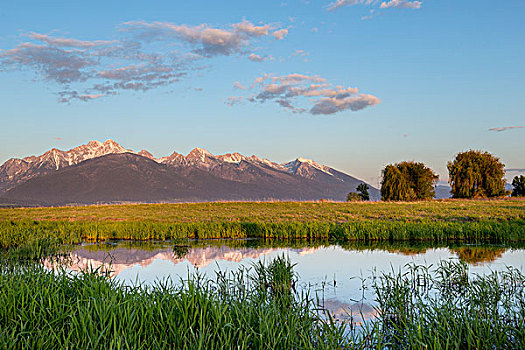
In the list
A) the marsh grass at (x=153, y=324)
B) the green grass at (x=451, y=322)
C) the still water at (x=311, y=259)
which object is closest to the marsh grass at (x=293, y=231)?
the still water at (x=311, y=259)

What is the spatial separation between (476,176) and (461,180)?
2.36 meters

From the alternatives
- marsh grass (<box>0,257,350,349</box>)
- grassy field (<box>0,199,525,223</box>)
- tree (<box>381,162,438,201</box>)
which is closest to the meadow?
marsh grass (<box>0,257,350,349</box>)

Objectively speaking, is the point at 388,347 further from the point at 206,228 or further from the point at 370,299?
the point at 206,228

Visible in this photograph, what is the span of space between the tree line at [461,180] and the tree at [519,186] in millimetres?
7726

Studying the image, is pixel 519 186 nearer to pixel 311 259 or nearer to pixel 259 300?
pixel 311 259

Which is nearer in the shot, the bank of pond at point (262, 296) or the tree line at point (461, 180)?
the bank of pond at point (262, 296)

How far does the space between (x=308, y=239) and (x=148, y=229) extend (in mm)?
9616

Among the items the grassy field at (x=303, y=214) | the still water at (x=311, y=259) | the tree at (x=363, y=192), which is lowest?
the still water at (x=311, y=259)

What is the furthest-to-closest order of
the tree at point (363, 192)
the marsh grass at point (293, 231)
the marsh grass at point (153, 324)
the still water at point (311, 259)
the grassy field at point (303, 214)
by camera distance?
the tree at point (363, 192) → the grassy field at point (303, 214) → the marsh grass at point (293, 231) → the still water at point (311, 259) → the marsh grass at point (153, 324)

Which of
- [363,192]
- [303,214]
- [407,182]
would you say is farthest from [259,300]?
[363,192]

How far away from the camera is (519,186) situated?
82.3 metres

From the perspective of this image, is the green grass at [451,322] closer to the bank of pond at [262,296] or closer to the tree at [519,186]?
the bank of pond at [262,296]

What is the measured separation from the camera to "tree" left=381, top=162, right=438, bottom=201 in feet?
235

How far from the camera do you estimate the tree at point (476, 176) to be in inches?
2766
